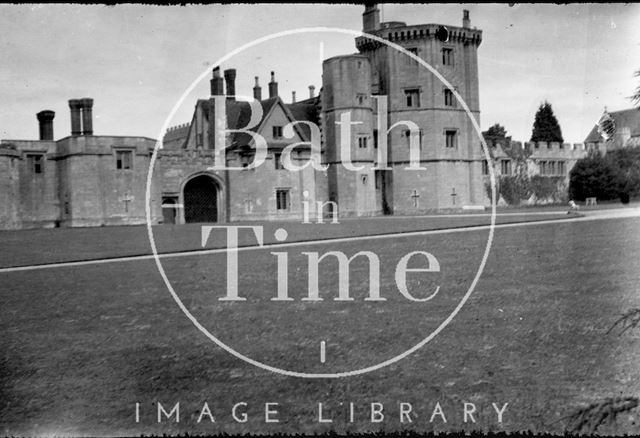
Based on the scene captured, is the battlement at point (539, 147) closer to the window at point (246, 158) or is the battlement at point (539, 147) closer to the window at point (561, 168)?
the window at point (561, 168)

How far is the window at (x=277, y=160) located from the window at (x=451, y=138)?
33.3 ft

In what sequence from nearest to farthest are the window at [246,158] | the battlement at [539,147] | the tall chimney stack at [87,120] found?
the tall chimney stack at [87,120], the window at [246,158], the battlement at [539,147]

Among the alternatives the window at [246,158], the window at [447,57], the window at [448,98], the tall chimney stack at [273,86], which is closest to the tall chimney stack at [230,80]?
the tall chimney stack at [273,86]

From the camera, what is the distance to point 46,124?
36031mm

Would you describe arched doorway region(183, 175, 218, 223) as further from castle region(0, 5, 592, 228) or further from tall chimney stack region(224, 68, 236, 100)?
tall chimney stack region(224, 68, 236, 100)

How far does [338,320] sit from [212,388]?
313cm

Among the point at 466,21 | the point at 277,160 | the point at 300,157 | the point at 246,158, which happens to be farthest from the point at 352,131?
the point at 466,21

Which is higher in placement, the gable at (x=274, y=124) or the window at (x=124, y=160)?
the gable at (x=274, y=124)

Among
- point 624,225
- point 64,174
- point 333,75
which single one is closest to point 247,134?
point 333,75

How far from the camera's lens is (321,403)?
7234 mm

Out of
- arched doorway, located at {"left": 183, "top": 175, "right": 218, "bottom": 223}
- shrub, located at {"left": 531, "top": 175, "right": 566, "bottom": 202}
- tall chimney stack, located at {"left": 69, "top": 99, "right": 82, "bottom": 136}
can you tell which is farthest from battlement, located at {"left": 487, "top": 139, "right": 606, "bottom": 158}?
tall chimney stack, located at {"left": 69, "top": 99, "right": 82, "bottom": 136}

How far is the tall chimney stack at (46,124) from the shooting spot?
35.2m

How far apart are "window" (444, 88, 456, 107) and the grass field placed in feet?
96.7

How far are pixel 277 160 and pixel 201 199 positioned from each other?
178 inches
